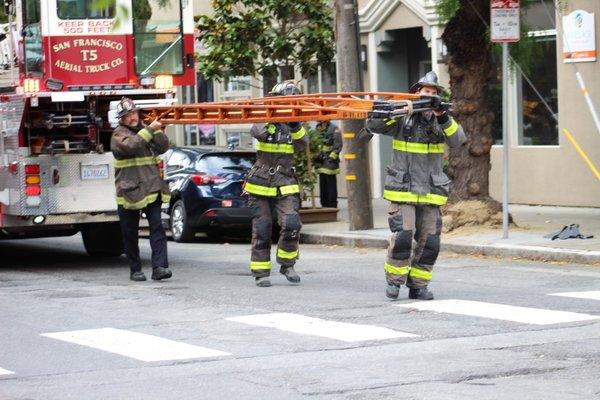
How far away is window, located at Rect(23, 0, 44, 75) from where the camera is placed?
596 inches

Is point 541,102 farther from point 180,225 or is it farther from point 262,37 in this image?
point 180,225

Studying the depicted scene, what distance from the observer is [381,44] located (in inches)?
1006

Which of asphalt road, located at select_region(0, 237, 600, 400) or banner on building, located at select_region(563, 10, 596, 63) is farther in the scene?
banner on building, located at select_region(563, 10, 596, 63)

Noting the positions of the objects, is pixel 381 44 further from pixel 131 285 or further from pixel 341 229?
pixel 131 285

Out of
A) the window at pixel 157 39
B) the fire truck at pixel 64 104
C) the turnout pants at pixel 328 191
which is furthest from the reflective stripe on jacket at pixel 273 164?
the turnout pants at pixel 328 191

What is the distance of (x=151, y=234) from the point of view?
13.7 metres

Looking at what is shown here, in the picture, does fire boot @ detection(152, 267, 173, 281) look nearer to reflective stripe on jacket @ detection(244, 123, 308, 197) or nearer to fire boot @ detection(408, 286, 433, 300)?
reflective stripe on jacket @ detection(244, 123, 308, 197)

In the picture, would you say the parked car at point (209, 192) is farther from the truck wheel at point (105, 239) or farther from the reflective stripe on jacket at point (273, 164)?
the reflective stripe on jacket at point (273, 164)

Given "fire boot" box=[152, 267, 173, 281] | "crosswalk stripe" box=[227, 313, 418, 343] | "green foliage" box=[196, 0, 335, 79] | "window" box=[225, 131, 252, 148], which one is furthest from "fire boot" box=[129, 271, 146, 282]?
"window" box=[225, 131, 252, 148]

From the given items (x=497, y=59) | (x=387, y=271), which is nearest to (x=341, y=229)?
(x=497, y=59)

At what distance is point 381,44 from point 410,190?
1460 centimetres

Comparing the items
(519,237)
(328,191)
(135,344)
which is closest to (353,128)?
(328,191)

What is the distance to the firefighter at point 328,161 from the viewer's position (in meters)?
21.4

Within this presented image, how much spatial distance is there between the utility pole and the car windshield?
151 cm
